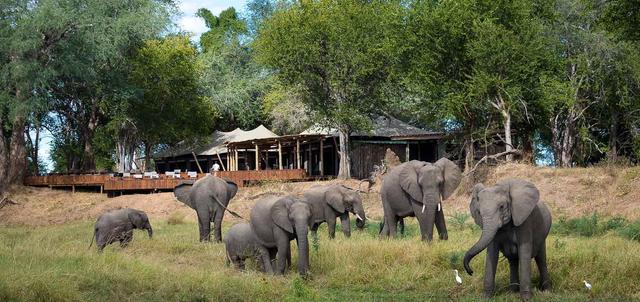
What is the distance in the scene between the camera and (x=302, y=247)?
51.3 ft

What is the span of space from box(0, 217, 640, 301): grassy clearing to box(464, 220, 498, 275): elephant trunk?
4.09 ft

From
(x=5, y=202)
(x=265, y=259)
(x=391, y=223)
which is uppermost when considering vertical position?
(x=5, y=202)

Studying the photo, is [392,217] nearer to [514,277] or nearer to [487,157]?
[514,277]

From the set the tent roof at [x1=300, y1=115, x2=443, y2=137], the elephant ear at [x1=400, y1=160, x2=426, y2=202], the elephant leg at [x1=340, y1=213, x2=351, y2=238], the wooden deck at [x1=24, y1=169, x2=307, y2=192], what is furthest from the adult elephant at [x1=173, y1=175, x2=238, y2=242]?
the tent roof at [x1=300, y1=115, x2=443, y2=137]

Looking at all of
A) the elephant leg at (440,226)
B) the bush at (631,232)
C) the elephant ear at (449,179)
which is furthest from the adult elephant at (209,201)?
the bush at (631,232)

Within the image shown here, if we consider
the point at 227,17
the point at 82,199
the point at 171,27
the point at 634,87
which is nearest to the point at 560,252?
the point at 634,87

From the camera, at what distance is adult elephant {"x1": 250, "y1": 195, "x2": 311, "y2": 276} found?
15.6 meters

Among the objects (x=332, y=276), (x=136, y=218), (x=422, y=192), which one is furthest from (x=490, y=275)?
(x=136, y=218)

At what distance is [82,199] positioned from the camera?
46719 mm

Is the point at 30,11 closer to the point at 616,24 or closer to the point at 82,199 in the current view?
the point at 82,199

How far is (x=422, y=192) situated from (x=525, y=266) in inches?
279

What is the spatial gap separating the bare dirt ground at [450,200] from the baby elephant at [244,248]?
14.6 metres

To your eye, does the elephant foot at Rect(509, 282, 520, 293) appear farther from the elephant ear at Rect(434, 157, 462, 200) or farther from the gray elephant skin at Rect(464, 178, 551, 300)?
the elephant ear at Rect(434, 157, 462, 200)

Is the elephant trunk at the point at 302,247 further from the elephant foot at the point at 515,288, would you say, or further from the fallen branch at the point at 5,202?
the fallen branch at the point at 5,202
